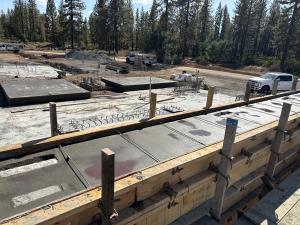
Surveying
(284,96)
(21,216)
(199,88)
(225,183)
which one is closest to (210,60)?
(199,88)

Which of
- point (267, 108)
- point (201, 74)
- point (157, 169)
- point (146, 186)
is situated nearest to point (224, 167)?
point (157, 169)

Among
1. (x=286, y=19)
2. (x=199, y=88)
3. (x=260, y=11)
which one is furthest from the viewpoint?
(x=260, y=11)

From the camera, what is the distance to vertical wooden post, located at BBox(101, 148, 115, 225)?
3639 millimetres

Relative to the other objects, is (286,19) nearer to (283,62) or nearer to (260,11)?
(283,62)

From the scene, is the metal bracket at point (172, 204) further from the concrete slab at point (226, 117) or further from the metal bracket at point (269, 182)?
the metal bracket at point (269, 182)

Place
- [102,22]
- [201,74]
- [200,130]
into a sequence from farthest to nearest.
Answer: [102,22] < [201,74] < [200,130]

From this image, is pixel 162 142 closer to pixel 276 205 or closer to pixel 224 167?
pixel 224 167

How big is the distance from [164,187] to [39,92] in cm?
1433

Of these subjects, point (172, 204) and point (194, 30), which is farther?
point (194, 30)

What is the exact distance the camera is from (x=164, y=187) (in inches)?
196

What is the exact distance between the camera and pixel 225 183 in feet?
19.3

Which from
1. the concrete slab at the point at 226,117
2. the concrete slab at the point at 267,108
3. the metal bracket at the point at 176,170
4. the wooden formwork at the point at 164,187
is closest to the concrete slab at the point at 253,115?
the concrete slab at the point at 226,117

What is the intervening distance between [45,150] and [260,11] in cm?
6133

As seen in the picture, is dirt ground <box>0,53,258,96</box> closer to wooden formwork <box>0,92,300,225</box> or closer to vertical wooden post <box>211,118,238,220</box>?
wooden formwork <box>0,92,300,225</box>
